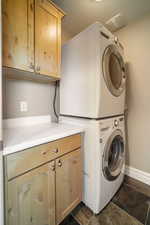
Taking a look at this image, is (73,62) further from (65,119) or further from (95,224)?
(95,224)

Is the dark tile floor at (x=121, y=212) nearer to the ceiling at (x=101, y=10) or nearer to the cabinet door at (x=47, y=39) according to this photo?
the cabinet door at (x=47, y=39)

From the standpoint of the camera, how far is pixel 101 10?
1.64m

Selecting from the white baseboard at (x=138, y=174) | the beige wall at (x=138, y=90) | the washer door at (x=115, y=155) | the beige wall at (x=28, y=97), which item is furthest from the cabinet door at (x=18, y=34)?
the white baseboard at (x=138, y=174)

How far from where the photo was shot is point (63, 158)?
1.14m

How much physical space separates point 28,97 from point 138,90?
162 cm

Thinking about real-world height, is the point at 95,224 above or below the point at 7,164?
below

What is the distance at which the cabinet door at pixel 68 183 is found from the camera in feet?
3.66

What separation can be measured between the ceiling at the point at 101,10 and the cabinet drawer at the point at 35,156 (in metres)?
1.62

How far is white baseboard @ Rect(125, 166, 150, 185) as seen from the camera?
1.83 metres

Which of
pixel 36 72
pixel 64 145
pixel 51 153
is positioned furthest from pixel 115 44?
pixel 51 153

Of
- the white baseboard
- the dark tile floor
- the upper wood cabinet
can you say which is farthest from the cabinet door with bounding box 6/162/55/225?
the white baseboard

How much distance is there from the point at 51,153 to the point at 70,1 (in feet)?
5.69

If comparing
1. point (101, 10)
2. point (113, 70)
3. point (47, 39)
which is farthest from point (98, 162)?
point (101, 10)

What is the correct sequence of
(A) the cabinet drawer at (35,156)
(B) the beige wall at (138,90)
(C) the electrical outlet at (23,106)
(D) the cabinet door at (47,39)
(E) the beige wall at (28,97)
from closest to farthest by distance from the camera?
(A) the cabinet drawer at (35,156) < (D) the cabinet door at (47,39) < (E) the beige wall at (28,97) < (C) the electrical outlet at (23,106) < (B) the beige wall at (138,90)
